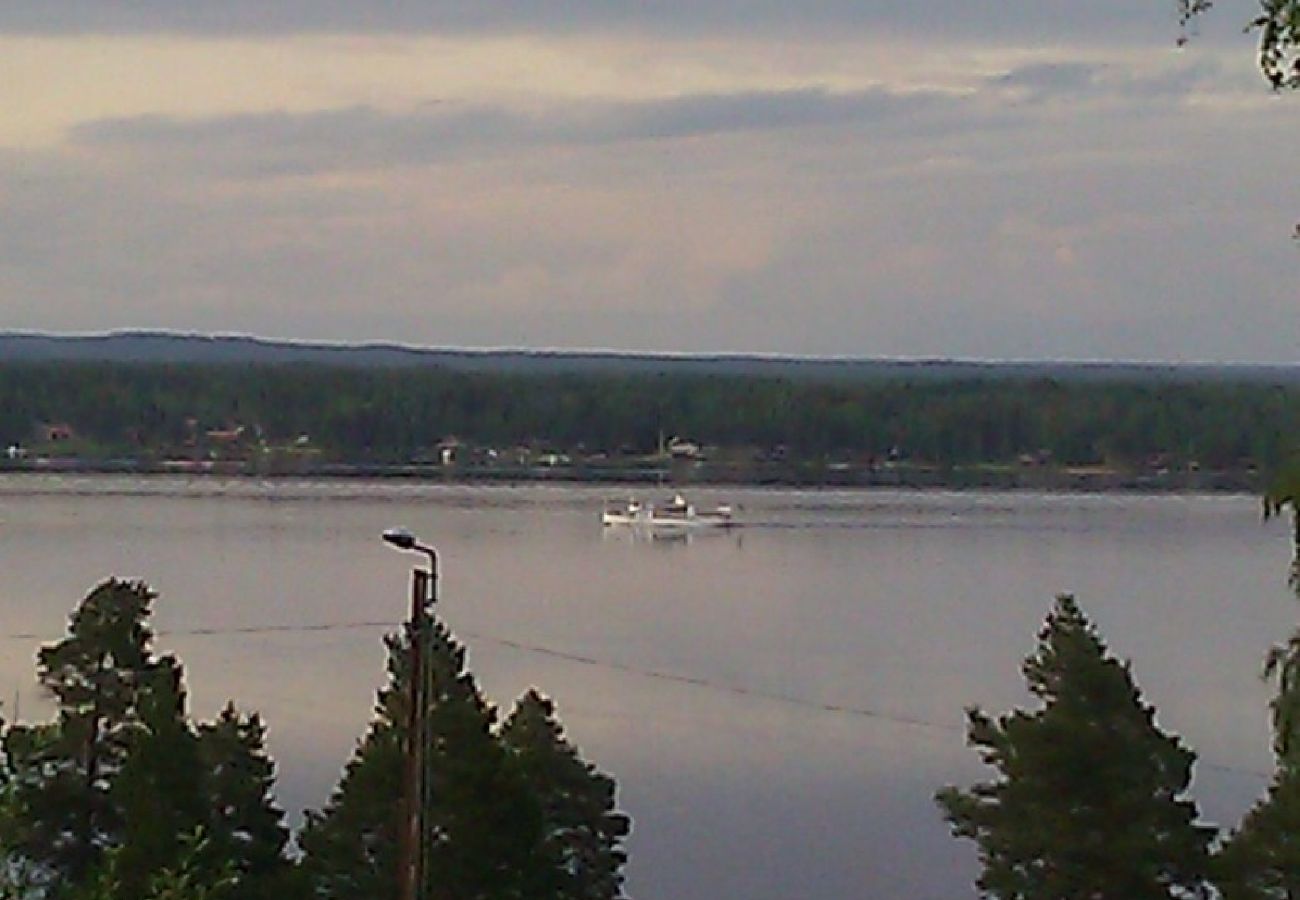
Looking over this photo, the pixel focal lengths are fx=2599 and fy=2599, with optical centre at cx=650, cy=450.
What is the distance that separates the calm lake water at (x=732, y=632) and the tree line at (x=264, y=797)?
447 centimetres

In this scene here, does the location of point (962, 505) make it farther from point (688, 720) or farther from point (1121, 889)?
point (1121, 889)

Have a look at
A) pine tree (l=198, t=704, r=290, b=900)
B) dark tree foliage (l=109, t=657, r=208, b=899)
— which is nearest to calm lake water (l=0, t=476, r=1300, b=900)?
pine tree (l=198, t=704, r=290, b=900)

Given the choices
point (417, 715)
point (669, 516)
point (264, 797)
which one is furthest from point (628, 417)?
point (417, 715)

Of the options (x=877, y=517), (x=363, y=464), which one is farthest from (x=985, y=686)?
(x=363, y=464)

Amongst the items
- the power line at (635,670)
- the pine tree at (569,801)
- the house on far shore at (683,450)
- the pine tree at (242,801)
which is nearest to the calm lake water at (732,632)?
the power line at (635,670)

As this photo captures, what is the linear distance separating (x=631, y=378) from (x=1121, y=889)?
6982cm

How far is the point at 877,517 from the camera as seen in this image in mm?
48844

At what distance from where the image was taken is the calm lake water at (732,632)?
54.3 feet

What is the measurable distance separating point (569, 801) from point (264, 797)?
1282mm

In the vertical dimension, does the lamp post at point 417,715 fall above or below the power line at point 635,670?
above

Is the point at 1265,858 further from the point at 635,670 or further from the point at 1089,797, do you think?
the point at 635,670

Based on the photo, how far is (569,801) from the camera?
1061 centimetres

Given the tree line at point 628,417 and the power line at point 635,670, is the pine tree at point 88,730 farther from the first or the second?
the tree line at point 628,417

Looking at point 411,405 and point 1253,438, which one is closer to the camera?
point 1253,438
